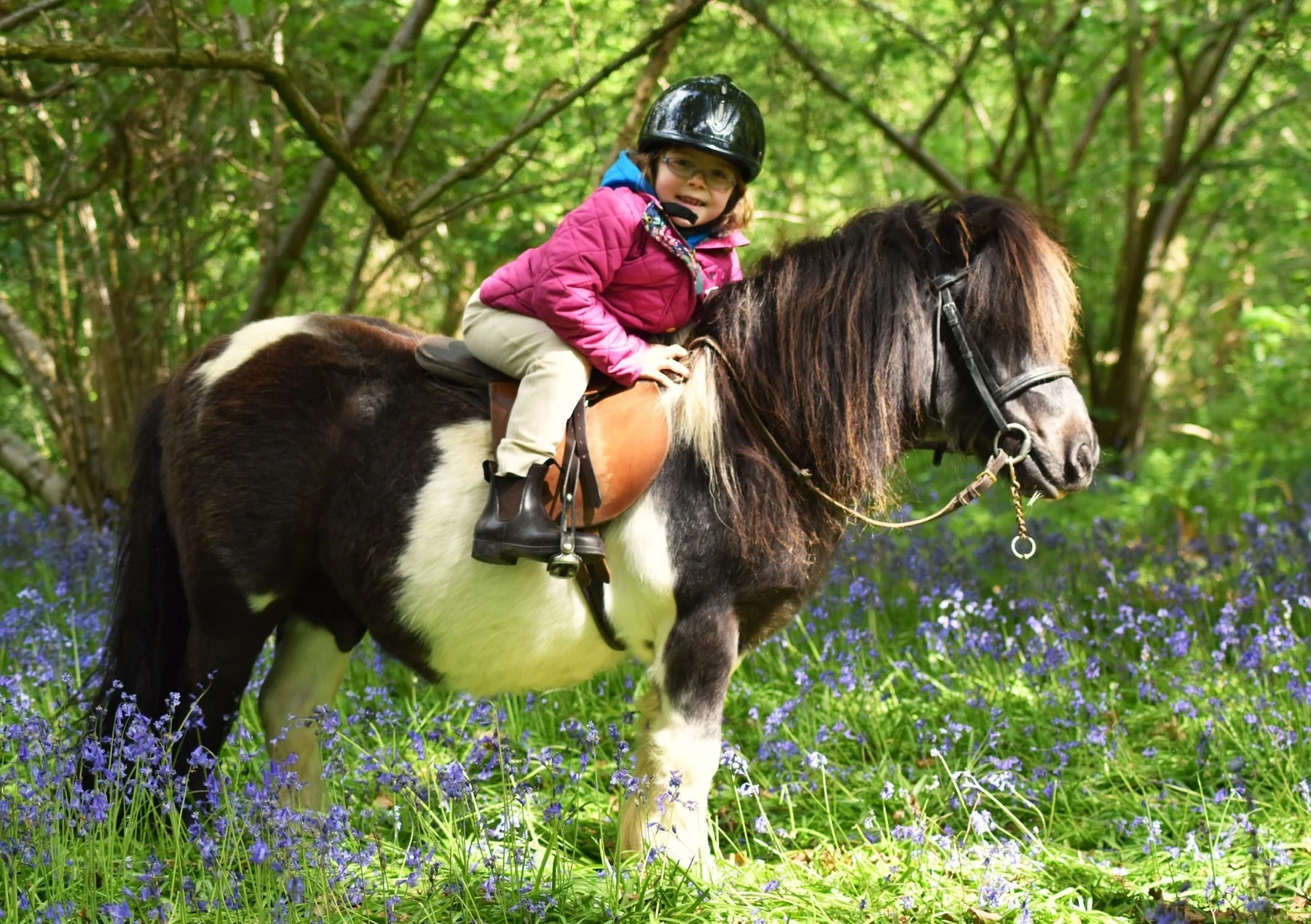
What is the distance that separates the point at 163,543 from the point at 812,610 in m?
2.70

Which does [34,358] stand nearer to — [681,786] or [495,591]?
[495,591]

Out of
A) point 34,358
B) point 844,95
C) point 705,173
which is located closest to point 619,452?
point 705,173

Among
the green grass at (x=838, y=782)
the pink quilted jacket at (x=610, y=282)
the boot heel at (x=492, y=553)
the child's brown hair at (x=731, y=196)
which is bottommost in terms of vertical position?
the green grass at (x=838, y=782)

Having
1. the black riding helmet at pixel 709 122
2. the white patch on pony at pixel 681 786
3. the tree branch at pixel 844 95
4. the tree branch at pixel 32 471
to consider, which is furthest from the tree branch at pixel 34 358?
the white patch on pony at pixel 681 786

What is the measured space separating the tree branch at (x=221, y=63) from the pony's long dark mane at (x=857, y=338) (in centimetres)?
233

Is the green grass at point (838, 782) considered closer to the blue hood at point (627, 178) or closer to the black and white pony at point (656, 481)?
the black and white pony at point (656, 481)

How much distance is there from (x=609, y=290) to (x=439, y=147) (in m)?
5.01

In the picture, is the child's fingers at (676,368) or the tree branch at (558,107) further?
the tree branch at (558,107)

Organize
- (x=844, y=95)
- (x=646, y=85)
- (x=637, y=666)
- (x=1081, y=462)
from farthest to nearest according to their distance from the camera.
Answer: (x=844, y=95)
(x=646, y=85)
(x=637, y=666)
(x=1081, y=462)

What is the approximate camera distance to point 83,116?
6.56m

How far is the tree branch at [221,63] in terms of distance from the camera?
385 cm

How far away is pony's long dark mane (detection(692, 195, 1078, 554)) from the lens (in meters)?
2.93

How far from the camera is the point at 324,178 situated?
19.5 ft

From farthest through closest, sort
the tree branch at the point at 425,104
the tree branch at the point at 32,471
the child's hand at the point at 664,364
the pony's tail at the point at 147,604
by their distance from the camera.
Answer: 1. the tree branch at the point at 32,471
2. the tree branch at the point at 425,104
3. the pony's tail at the point at 147,604
4. the child's hand at the point at 664,364
